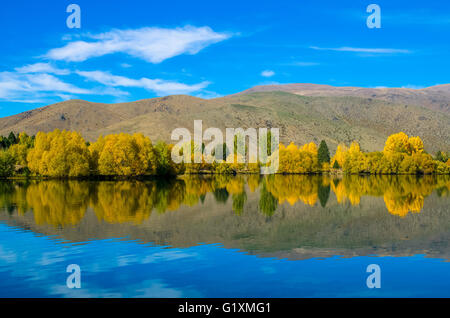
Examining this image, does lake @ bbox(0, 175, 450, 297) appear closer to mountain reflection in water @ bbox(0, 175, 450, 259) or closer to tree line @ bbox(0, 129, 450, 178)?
mountain reflection in water @ bbox(0, 175, 450, 259)

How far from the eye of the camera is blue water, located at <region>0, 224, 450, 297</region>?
13234 millimetres

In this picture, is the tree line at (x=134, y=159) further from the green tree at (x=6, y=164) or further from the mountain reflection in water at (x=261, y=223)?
the mountain reflection in water at (x=261, y=223)

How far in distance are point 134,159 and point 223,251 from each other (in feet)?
222

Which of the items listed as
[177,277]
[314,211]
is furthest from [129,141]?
[177,277]

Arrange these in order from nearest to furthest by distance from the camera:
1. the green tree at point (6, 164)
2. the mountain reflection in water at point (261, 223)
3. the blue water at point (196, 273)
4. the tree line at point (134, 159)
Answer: the blue water at point (196, 273), the mountain reflection in water at point (261, 223), the tree line at point (134, 159), the green tree at point (6, 164)

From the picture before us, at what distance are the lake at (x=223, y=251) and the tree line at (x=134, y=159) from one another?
4894 cm

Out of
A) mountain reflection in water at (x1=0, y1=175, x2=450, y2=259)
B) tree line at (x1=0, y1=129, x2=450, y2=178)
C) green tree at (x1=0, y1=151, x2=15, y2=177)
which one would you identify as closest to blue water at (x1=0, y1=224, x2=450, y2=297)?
mountain reflection in water at (x1=0, y1=175, x2=450, y2=259)

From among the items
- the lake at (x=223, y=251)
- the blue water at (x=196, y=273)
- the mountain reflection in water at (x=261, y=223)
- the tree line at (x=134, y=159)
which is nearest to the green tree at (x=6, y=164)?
the tree line at (x=134, y=159)

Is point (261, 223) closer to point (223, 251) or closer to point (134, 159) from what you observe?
point (223, 251)

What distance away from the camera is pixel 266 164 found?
122875 mm

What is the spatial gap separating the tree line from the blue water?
63.7 metres

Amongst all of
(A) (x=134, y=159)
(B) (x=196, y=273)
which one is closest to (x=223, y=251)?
(B) (x=196, y=273)

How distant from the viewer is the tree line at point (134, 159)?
3196 inches
